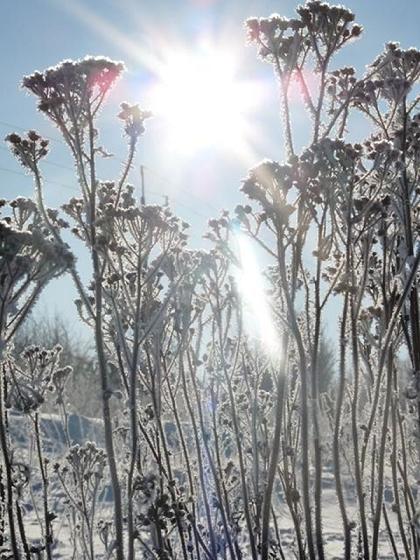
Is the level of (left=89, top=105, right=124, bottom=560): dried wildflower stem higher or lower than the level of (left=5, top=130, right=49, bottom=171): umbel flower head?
lower

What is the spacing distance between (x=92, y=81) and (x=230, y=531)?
3796 millimetres

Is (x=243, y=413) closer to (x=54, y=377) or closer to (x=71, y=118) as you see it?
(x=54, y=377)

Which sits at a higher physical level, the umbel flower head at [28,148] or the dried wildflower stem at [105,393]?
the umbel flower head at [28,148]

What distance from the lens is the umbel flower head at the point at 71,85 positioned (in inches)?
151

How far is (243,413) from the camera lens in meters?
5.98

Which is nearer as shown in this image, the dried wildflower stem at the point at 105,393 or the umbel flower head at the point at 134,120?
the dried wildflower stem at the point at 105,393

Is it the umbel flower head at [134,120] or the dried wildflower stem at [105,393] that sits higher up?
the umbel flower head at [134,120]

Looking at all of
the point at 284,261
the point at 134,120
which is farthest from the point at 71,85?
the point at 284,261

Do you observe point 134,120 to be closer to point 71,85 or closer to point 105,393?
point 71,85

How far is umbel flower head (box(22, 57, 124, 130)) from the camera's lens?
12.6 ft

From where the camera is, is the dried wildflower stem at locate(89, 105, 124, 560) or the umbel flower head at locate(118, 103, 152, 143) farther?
the umbel flower head at locate(118, 103, 152, 143)

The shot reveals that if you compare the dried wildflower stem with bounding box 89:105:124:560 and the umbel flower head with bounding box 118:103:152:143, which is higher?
the umbel flower head with bounding box 118:103:152:143

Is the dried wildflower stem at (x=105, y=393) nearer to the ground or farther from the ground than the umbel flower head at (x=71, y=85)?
nearer to the ground

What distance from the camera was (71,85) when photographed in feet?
12.8
